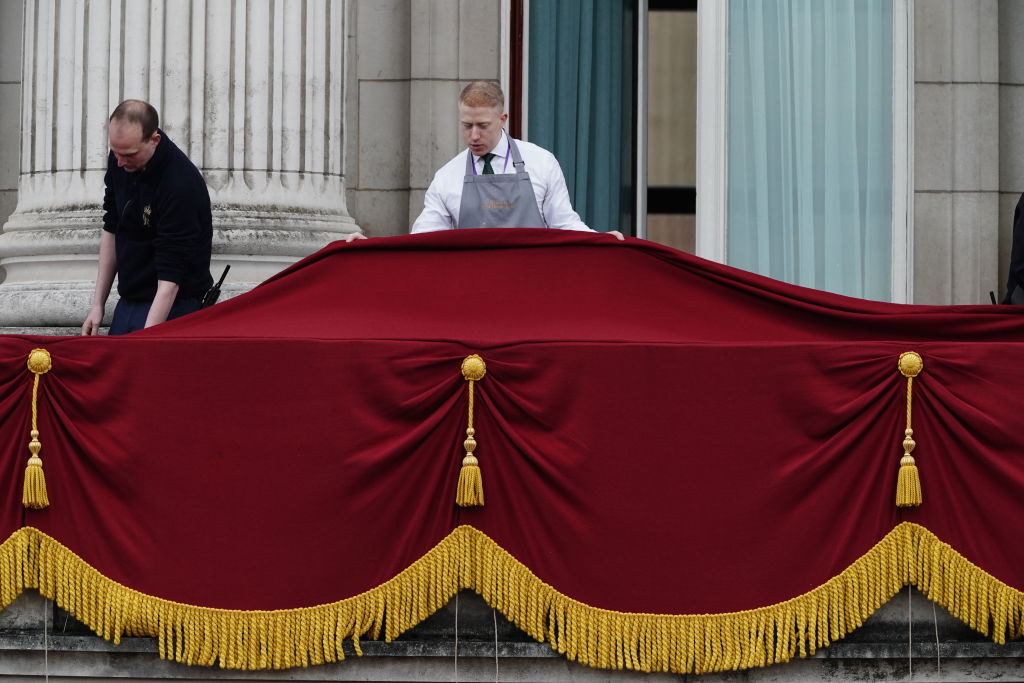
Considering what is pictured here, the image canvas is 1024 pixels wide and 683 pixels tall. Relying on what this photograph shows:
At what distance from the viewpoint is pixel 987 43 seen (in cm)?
877

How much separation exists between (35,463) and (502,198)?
2.21 metres

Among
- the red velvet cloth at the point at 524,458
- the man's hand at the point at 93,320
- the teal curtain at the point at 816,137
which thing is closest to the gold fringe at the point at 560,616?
the red velvet cloth at the point at 524,458

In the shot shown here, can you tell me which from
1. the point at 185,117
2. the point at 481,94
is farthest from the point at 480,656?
the point at 185,117

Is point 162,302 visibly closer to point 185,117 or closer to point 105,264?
point 105,264

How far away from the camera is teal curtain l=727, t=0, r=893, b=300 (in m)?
8.79

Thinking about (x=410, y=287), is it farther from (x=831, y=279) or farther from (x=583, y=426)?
(x=831, y=279)

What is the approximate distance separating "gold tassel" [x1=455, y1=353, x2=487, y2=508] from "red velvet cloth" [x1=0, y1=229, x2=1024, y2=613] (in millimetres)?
45

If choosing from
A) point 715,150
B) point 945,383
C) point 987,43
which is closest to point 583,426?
point 945,383

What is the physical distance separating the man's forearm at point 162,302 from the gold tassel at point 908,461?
2757 mm

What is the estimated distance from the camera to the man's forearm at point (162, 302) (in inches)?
235

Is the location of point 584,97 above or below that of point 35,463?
above

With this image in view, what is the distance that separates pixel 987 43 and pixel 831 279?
62.4 inches

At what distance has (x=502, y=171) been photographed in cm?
646

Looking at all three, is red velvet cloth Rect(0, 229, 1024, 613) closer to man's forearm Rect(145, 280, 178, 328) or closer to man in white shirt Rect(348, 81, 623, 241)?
man's forearm Rect(145, 280, 178, 328)
